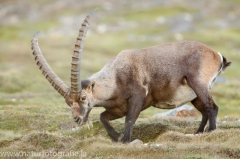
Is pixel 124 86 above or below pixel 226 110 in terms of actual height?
above

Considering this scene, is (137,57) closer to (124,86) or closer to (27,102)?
(124,86)

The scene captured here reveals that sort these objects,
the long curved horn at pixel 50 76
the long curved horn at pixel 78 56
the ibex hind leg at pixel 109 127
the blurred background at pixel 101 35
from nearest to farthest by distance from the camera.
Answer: the long curved horn at pixel 78 56 → the long curved horn at pixel 50 76 → the ibex hind leg at pixel 109 127 → the blurred background at pixel 101 35

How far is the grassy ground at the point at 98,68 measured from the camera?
1217 cm

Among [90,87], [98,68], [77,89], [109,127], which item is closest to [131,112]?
[109,127]

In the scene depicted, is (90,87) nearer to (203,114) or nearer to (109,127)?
(109,127)

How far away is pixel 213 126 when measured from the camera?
1374cm

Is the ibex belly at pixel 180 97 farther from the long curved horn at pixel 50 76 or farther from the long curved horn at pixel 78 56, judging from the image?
the long curved horn at pixel 50 76

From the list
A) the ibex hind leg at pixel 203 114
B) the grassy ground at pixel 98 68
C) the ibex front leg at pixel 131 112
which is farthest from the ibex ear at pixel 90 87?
the ibex hind leg at pixel 203 114

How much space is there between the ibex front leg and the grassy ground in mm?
724

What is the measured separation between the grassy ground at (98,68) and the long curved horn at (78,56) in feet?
4.85

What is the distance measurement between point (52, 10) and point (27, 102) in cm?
7794

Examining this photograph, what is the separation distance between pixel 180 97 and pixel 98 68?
26925 millimetres

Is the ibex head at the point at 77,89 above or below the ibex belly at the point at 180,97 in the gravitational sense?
above

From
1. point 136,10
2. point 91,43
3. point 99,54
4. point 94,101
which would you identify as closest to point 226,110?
point 94,101
